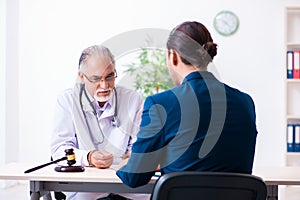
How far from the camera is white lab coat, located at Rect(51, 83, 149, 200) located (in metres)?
2.41

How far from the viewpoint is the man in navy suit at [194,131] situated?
5.06ft

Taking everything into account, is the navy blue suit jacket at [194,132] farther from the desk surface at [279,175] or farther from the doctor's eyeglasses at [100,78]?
the doctor's eyeglasses at [100,78]

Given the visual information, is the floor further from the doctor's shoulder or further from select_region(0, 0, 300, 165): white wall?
the doctor's shoulder

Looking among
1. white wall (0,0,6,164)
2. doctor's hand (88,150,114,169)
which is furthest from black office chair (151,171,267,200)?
white wall (0,0,6,164)

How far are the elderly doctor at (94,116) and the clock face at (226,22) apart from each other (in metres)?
2.76

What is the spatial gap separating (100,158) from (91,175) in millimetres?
172

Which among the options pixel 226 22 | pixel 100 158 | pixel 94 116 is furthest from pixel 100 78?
pixel 226 22

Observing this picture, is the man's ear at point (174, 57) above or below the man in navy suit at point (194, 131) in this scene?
above

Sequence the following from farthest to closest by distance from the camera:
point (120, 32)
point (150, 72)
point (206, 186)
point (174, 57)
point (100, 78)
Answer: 1. point (120, 32)
2. point (150, 72)
3. point (100, 78)
4. point (174, 57)
5. point (206, 186)

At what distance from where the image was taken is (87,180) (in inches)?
79.9

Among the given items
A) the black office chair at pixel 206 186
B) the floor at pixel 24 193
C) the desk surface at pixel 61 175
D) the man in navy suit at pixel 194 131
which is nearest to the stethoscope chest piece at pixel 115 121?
the desk surface at pixel 61 175

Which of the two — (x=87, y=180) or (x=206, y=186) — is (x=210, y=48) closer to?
(x=206, y=186)

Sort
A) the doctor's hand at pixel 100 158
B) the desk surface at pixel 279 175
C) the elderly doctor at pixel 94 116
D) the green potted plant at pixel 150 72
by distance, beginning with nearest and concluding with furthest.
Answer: the desk surface at pixel 279 175 → the doctor's hand at pixel 100 158 → the elderly doctor at pixel 94 116 → the green potted plant at pixel 150 72

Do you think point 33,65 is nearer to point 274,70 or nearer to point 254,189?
point 274,70
